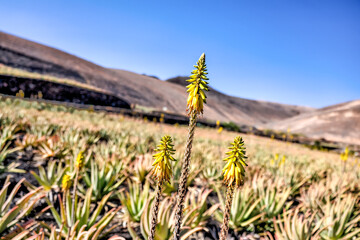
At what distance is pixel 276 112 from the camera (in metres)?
122

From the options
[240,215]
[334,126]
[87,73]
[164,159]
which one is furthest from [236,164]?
[87,73]

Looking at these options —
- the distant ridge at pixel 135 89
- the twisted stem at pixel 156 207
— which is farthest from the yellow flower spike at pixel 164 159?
the distant ridge at pixel 135 89

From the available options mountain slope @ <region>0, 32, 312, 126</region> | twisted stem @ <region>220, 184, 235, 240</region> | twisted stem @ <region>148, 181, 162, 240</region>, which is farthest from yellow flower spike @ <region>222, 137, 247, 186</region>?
mountain slope @ <region>0, 32, 312, 126</region>

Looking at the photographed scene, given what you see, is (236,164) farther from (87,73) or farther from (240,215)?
(87,73)

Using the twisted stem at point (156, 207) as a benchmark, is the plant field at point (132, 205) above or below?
below

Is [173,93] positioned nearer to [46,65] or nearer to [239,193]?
[46,65]

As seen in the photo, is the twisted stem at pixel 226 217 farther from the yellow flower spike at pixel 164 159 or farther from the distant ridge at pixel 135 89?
the distant ridge at pixel 135 89

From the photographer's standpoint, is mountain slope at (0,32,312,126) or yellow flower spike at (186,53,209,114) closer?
yellow flower spike at (186,53,209,114)

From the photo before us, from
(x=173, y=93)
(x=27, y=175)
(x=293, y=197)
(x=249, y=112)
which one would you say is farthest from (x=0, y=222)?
(x=249, y=112)

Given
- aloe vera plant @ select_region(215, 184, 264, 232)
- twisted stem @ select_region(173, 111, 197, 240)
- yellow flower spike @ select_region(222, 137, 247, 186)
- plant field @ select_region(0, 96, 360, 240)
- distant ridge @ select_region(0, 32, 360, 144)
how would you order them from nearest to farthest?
1. twisted stem @ select_region(173, 111, 197, 240)
2. yellow flower spike @ select_region(222, 137, 247, 186)
3. plant field @ select_region(0, 96, 360, 240)
4. aloe vera plant @ select_region(215, 184, 264, 232)
5. distant ridge @ select_region(0, 32, 360, 144)

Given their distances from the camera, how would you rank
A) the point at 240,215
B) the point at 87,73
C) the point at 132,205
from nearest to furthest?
1. the point at 132,205
2. the point at 240,215
3. the point at 87,73

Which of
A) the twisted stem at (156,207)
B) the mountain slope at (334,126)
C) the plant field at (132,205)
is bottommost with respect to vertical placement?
the plant field at (132,205)

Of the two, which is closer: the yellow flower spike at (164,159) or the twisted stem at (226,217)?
the twisted stem at (226,217)

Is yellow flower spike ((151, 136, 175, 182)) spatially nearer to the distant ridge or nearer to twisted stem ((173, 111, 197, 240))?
twisted stem ((173, 111, 197, 240))
